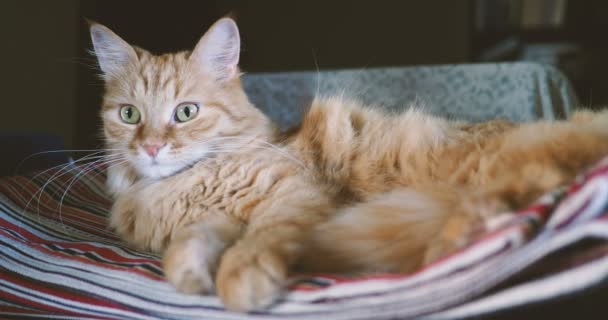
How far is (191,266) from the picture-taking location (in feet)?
2.88

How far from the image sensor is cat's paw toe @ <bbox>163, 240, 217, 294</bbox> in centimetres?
87

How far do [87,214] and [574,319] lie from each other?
1.59m

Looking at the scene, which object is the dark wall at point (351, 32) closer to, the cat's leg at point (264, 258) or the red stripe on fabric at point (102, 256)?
the red stripe on fabric at point (102, 256)

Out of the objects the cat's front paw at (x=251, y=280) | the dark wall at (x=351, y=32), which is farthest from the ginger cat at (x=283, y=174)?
the dark wall at (x=351, y=32)

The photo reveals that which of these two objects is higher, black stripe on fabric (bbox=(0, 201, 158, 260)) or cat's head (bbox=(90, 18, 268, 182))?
cat's head (bbox=(90, 18, 268, 182))

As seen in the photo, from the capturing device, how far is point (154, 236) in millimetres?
1242

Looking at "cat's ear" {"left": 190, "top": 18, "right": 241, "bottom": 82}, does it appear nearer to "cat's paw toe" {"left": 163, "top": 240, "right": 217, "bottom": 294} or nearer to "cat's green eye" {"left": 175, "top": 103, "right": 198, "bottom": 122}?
"cat's green eye" {"left": 175, "top": 103, "right": 198, "bottom": 122}

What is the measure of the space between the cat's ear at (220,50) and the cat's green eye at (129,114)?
10.2 inches

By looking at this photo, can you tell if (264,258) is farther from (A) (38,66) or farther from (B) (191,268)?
(A) (38,66)

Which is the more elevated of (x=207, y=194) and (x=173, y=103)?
(x=173, y=103)

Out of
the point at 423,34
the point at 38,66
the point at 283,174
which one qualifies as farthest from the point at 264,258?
the point at 423,34

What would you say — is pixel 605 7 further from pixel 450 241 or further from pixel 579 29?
pixel 450 241

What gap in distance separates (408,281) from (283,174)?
630 mm

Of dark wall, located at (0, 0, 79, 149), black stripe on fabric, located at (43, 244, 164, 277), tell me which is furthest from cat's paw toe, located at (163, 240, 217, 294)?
dark wall, located at (0, 0, 79, 149)
